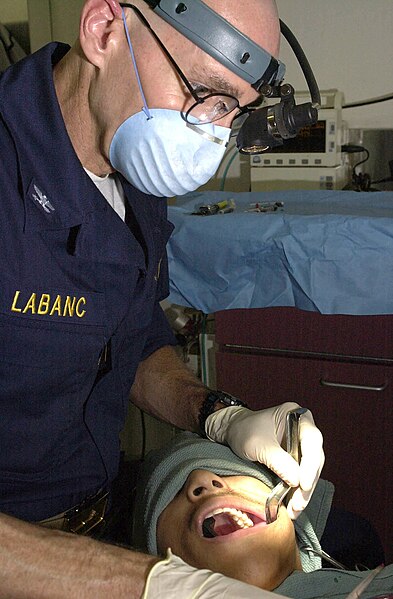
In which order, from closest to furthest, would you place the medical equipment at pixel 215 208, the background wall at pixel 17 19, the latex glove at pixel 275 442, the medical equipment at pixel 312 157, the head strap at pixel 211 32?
the head strap at pixel 211 32, the latex glove at pixel 275 442, the medical equipment at pixel 215 208, the medical equipment at pixel 312 157, the background wall at pixel 17 19

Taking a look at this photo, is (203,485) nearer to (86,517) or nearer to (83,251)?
(86,517)

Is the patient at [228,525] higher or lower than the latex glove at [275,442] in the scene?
lower

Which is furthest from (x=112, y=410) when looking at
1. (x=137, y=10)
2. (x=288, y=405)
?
(x=137, y=10)

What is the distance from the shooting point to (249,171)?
2695 mm

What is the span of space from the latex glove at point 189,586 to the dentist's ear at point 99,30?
819 millimetres

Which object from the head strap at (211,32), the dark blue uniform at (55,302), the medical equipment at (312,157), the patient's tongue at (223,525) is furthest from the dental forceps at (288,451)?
the medical equipment at (312,157)

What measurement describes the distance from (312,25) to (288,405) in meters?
1.65

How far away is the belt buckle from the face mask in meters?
0.68

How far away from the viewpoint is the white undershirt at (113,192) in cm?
140

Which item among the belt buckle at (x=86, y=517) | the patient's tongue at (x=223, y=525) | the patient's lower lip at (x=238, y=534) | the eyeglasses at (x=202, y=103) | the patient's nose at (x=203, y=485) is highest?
the eyeglasses at (x=202, y=103)

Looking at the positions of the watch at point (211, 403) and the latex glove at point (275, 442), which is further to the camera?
the watch at point (211, 403)

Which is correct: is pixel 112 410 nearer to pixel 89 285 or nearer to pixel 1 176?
pixel 89 285

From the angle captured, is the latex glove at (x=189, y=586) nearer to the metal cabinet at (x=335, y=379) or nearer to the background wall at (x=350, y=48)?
the metal cabinet at (x=335, y=379)

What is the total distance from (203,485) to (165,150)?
28.7 inches
